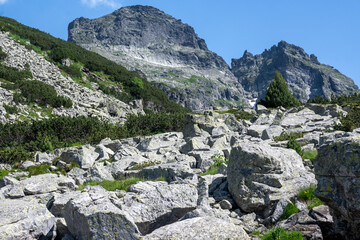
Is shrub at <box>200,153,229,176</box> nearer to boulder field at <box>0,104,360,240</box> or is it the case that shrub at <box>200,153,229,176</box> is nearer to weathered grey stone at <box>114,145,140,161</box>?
boulder field at <box>0,104,360,240</box>

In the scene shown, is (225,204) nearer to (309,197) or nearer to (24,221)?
(309,197)

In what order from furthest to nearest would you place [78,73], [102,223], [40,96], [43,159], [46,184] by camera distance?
[78,73] → [40,96] → [43,159] → [46,184] → [102,223]

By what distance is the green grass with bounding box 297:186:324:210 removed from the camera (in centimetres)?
657

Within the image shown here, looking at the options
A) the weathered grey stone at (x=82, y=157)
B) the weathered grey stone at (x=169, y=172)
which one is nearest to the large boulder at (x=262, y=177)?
the weathered grey stone at (x=169, y=172)

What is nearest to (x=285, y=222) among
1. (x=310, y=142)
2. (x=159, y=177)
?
(x=159, y=177)

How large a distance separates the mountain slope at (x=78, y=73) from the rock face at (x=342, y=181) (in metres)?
39.3

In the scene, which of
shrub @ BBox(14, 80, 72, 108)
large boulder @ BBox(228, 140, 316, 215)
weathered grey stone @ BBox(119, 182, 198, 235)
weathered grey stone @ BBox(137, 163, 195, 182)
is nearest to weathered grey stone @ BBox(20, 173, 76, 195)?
weathered grey stone @ BBox(137, 163, 195, 182)

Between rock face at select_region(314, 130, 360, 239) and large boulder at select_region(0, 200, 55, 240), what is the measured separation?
6.42 meters

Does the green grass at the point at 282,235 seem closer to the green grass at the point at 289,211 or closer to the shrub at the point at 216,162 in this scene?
the green grass at the point at 289,211

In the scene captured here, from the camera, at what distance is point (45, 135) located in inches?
990

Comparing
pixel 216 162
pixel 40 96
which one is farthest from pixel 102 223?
pixel 40 96

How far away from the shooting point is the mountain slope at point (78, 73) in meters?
49.6

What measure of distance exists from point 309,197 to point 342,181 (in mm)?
1972

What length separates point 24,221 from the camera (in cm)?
643
